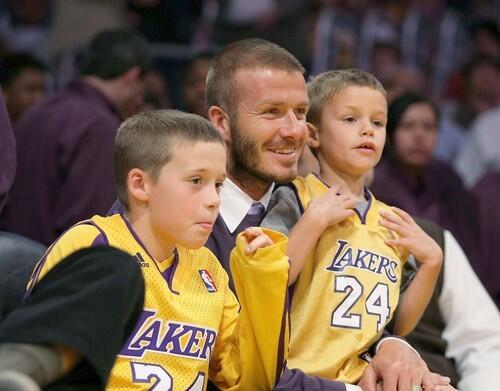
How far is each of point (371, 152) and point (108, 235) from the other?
0.83 m

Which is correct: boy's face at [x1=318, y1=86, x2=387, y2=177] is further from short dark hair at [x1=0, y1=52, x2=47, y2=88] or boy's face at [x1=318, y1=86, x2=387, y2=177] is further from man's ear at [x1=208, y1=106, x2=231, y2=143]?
short dark hair at [x1=0, y1=52, x2=47, y2=88]

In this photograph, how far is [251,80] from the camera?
302 cm

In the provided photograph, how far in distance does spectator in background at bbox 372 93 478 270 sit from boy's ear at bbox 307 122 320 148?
7.93ft

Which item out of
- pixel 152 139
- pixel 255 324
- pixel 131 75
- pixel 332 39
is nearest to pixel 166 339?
pixel 255 324

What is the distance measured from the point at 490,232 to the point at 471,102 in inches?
91.9

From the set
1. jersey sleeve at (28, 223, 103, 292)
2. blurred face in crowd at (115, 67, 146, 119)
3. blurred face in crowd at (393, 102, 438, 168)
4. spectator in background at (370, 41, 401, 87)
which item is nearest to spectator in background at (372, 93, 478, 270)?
blurred face in crowd at (393, 102, 438, 168)

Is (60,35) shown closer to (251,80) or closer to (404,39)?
(404,39)

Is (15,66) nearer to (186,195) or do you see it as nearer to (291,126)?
(291,126)

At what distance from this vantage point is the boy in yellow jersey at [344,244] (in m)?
2.87

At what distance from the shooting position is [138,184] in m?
2.57

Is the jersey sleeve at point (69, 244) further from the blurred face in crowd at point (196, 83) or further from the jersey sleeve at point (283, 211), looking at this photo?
the blurred face in crowd at point (196, 83)

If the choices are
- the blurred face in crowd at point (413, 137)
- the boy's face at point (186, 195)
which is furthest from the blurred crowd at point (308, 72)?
the boy's face at point (186, 195)

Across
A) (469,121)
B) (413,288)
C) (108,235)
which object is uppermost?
(108,235)

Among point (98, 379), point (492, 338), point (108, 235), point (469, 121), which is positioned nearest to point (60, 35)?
point (469, 121)
